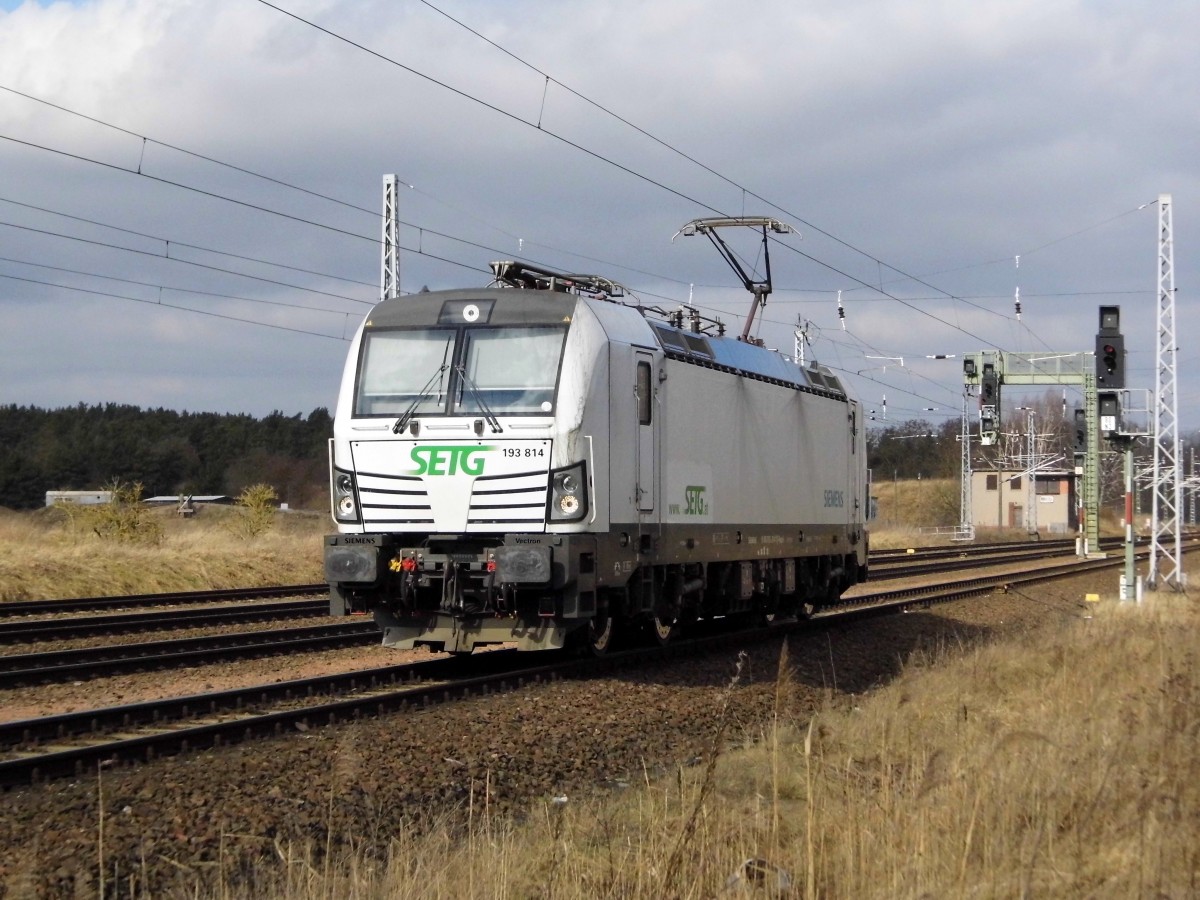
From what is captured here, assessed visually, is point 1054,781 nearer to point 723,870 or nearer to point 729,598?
point 723,870

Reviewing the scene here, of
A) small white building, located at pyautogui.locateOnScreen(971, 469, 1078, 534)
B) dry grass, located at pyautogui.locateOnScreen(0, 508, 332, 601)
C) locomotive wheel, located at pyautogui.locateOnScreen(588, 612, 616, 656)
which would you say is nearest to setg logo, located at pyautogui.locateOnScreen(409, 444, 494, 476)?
locomotive wheel, located at pyautogui.locateOnScreen(588, 612, 616, 656)

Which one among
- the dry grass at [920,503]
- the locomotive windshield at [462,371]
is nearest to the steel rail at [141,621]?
the locomotive windshield at [462,371]

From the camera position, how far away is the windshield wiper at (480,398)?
39.7ft

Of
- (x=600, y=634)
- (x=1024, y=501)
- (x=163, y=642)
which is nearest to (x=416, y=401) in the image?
(x=600, y=634)

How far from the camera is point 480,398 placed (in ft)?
40.4

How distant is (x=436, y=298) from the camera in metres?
13.0

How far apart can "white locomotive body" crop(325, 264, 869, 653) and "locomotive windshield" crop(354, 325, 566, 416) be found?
15 millimetres

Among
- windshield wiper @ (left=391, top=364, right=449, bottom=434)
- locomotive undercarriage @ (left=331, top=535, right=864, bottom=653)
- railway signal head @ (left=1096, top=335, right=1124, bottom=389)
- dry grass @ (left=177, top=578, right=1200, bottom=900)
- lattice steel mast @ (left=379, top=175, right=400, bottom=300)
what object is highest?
lattice steel mast @ (left=379, top=175, right=400, bottom=300)

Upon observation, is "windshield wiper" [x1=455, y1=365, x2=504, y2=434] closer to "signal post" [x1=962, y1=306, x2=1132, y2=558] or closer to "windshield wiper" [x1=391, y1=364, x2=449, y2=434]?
"windshield wiper" [x1=391, y1=364, x2=449, y2=434]

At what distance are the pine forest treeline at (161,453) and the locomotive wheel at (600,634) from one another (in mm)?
66081

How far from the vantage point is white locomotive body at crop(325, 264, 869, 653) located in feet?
39.2

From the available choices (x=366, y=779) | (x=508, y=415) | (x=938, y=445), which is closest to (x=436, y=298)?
(x=508, y=415)

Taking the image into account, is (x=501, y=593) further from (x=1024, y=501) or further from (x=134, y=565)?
(x=1024, y=501)

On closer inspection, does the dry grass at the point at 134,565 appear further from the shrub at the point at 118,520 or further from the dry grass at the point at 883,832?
the dry grass at the point at 883,832
